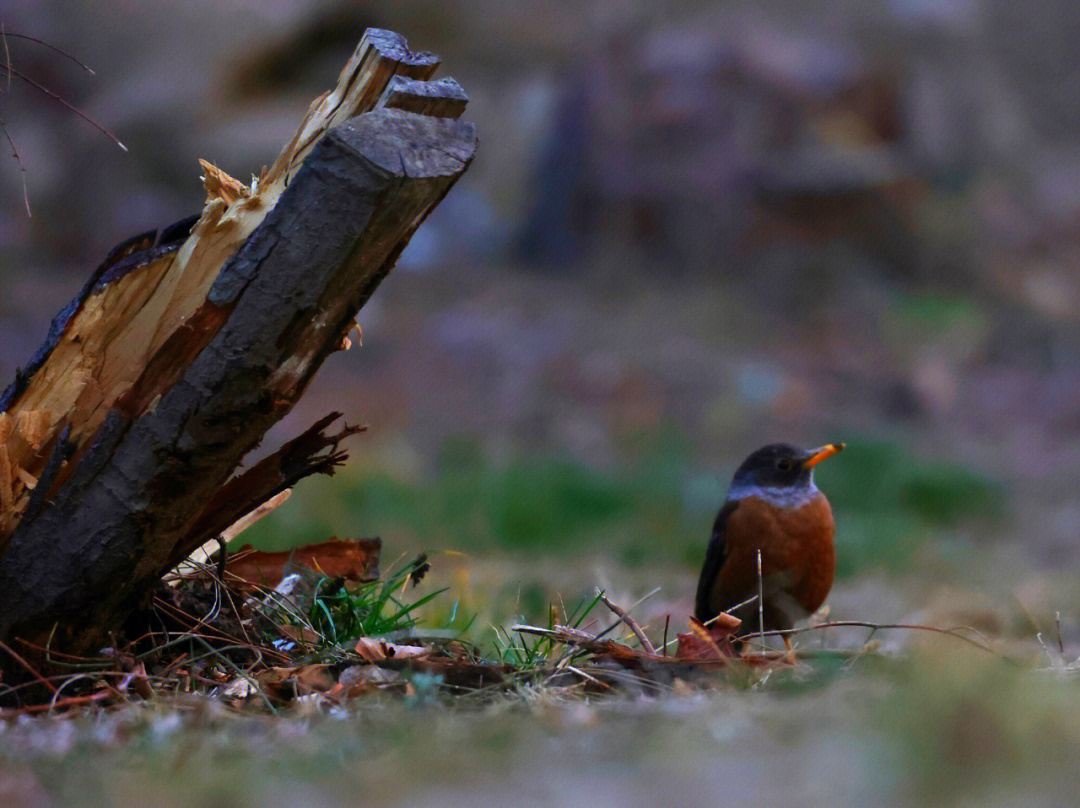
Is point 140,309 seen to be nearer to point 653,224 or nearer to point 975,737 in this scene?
point 975,737

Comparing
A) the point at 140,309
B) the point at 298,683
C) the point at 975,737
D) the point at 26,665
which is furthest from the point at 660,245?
the point at 975,737

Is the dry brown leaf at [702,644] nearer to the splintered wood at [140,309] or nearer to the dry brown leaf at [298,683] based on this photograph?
the dry brown leaf at [298,683]

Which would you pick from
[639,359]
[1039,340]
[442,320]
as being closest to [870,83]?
[1039,340]

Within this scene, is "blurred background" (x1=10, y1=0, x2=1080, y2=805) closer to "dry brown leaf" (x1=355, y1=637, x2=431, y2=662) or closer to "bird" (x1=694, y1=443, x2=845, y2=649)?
"bird" (x1=694, y1=443, x2=845, y2=649)

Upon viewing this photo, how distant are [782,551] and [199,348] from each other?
2.15m

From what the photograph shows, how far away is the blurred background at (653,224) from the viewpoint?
10820 mm

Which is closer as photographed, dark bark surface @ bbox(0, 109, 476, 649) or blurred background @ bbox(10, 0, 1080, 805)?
dark bark surface @ bbox(0, 109, 476, 649)

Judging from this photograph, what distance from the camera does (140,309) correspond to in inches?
98.2

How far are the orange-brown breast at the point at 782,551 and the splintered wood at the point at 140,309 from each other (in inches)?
79.3

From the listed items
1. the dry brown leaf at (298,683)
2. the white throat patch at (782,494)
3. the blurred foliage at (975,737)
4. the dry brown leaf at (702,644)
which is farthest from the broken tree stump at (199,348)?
the white throat patch at (782,494)

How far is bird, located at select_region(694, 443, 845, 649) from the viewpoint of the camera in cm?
381

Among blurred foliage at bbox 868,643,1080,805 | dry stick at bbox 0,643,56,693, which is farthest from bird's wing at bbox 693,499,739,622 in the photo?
blurred foliage at bbox 868,643,1080,805

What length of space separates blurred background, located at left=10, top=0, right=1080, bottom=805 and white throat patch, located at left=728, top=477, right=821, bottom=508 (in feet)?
11.4

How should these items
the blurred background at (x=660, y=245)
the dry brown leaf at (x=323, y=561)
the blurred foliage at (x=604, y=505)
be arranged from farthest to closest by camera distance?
the blurred background at (x=660, y=245) < the blurred foliage at (x=604, y=505) < the dry brown leaf at (x=323, y=561)
